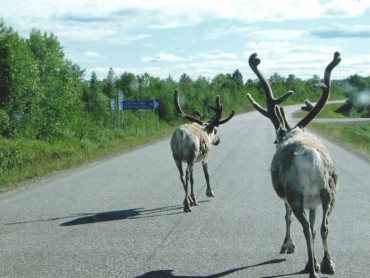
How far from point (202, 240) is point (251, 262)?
126 centimetres

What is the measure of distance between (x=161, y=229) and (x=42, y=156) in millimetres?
12926

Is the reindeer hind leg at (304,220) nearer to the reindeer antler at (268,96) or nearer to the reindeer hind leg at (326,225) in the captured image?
the reindeer hind leg at (326,225)

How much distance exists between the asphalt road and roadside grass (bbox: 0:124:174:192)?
46.9 inches

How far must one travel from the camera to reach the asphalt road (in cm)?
691

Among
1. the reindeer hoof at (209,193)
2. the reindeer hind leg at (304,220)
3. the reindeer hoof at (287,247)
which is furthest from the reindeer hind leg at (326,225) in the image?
the reindeer hoof at (209,193)

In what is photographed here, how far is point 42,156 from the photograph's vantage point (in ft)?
69.0

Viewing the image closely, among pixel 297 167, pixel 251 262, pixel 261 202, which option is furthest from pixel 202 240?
pixel 261 202

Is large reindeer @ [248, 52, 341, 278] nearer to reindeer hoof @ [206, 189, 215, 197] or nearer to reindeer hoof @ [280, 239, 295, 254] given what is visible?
reindeer hoof @ [280, 239, 295, 254]

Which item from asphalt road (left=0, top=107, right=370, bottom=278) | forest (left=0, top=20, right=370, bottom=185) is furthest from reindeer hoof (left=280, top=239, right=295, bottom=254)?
forest (left=0, top=20, right=370, bottom=185)

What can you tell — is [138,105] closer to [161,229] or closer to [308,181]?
[161,229]

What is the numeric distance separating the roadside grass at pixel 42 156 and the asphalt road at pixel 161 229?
1191 mm

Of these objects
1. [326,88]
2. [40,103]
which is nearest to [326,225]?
[326,88]

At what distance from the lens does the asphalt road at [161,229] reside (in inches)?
272

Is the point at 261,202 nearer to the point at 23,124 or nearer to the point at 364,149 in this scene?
the point at 364,149
